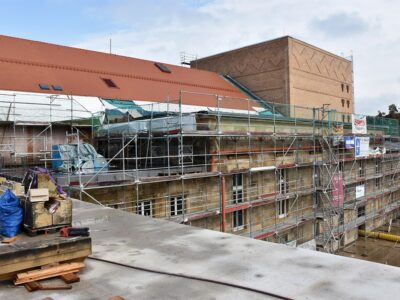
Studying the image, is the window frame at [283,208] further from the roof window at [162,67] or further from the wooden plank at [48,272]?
the wooden plank at [48,272]

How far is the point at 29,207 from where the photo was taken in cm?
492

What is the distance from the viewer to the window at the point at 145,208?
13.3 m

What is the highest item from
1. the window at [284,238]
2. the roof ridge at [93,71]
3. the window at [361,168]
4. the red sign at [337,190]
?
the roof ridge at [93,71]

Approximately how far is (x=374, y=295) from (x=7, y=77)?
15.8 meters

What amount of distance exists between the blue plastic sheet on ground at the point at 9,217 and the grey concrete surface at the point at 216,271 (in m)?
1.02

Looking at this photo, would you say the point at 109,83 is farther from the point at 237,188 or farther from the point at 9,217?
the point at 9,217

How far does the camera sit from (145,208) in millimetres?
13625

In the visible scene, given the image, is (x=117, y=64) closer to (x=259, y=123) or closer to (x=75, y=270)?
(x=259, y=123)

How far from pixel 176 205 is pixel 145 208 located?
4.45ft

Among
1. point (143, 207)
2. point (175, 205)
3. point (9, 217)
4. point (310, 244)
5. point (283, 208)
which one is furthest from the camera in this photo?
point (310, 244)

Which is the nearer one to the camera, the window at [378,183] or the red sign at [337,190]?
the red sign at [337,190]

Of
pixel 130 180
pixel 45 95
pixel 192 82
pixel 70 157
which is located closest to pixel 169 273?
pixel 130 180

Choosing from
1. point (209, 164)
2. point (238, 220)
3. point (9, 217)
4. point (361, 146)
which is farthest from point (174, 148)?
point (361, 146)

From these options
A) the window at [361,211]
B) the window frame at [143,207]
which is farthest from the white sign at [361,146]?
the window frame at [143,207]
